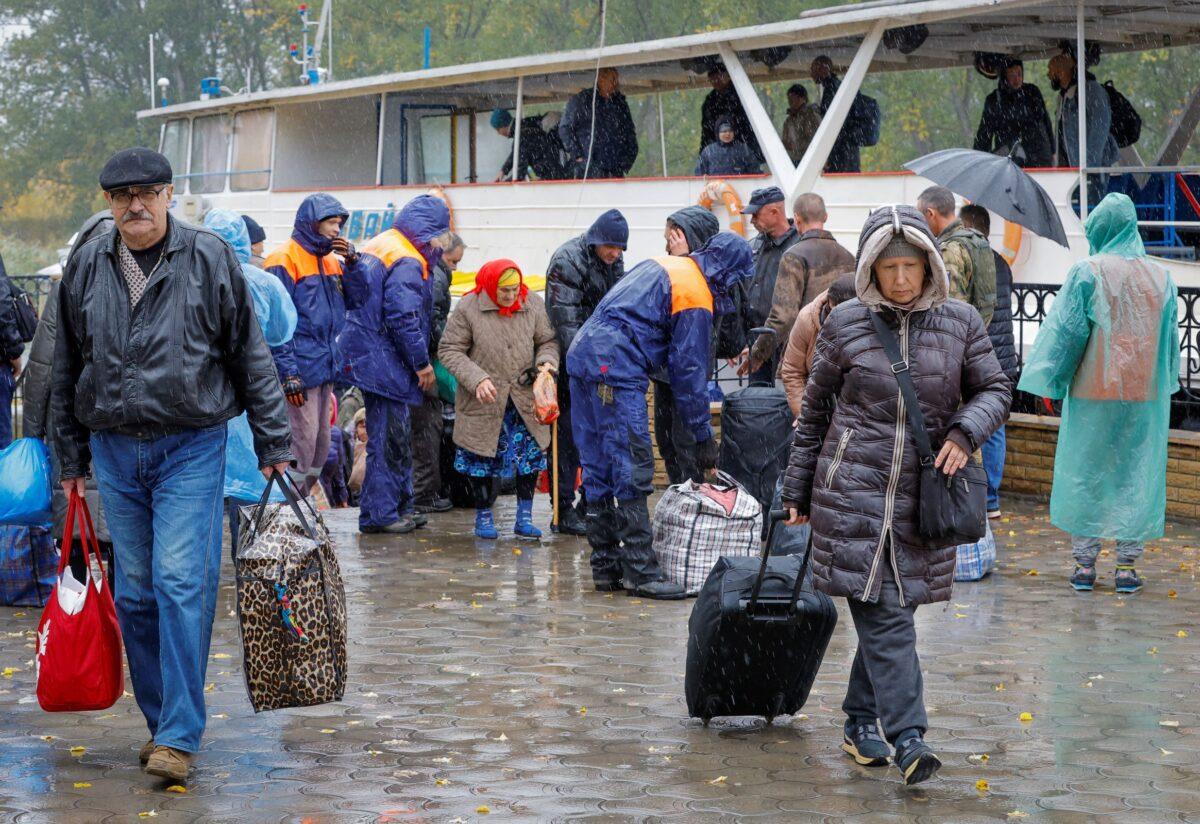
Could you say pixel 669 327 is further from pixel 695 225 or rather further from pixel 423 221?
pixel 423 221

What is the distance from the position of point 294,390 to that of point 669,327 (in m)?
2.23

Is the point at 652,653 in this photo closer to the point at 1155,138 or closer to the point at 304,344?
the point at 304,344

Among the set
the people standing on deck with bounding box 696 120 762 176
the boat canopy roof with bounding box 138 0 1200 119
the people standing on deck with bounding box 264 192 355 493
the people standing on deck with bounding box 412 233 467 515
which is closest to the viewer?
the people standing on deck with bounding box 264 192 355 493

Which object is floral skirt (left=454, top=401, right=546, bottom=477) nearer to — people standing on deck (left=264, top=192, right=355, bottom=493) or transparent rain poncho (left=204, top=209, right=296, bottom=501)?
people standing on deck (left=264, top=192, right=355, bottom=493)

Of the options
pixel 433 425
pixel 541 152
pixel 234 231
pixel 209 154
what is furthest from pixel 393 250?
pixel 209 154

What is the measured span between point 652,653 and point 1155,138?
3432 centimetres

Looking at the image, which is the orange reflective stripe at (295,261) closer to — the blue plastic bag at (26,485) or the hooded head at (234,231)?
the hooded head at (234,231)

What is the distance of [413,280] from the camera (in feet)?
33.0

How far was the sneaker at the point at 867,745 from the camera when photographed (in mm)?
5387

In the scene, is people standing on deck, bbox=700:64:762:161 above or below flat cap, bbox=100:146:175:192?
above

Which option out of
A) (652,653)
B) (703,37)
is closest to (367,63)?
(703,37)

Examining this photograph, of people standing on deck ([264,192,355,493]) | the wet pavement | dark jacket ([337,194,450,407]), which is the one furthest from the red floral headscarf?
the wet pavement

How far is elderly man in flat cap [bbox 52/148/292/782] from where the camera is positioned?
5148mm

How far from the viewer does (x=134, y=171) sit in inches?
203
